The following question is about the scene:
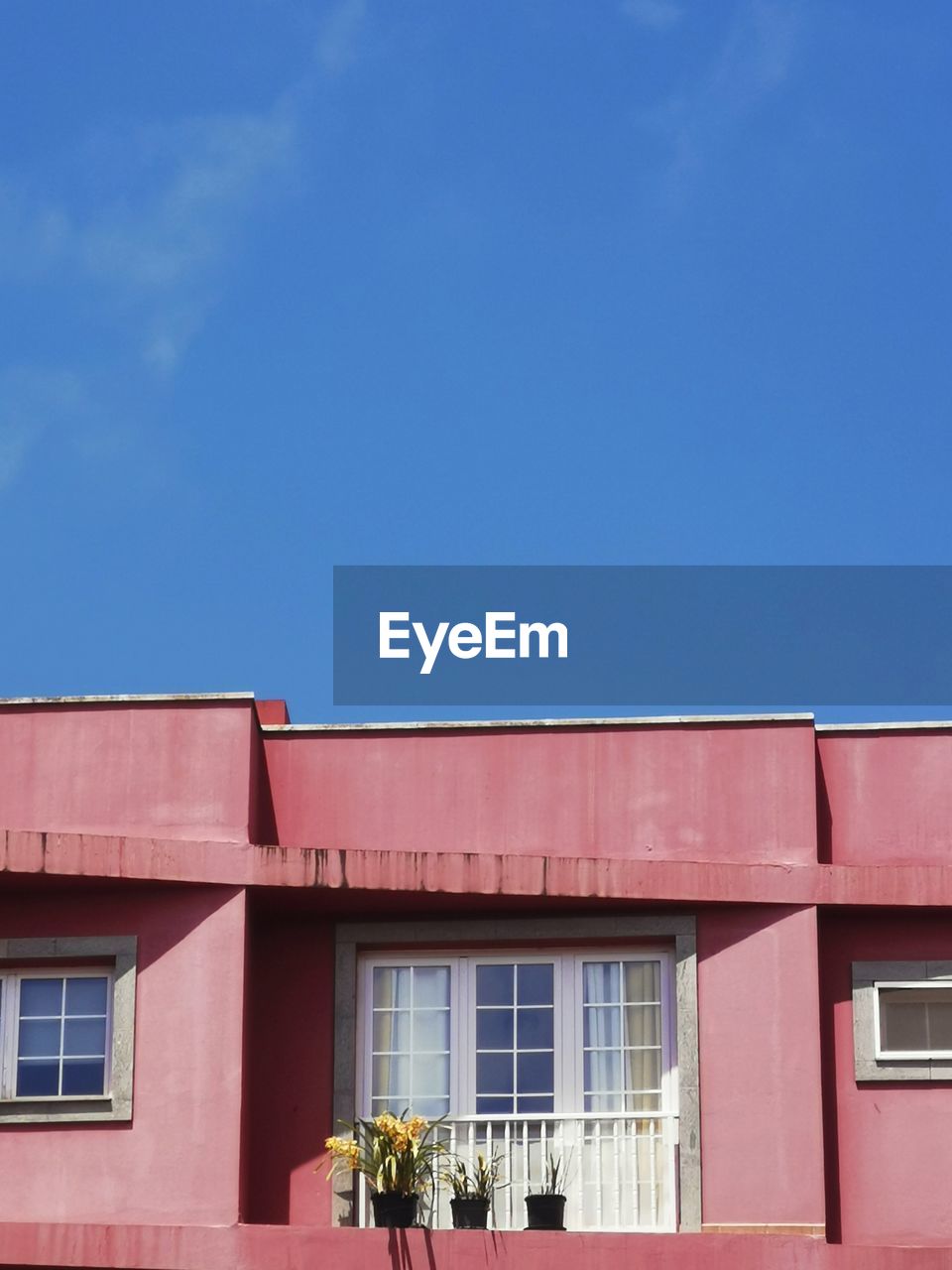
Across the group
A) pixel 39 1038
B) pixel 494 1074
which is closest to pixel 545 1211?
pixel 494 1074

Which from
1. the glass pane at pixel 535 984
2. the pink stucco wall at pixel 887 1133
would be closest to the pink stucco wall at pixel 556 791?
the glass pane at pixel 535 984

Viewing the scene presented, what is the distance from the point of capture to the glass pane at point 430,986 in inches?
892

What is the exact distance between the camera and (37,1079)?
2208 cm

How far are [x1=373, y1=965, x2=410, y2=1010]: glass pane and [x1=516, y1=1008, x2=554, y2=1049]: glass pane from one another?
3.18 ft

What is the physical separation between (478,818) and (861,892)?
3249 millimetres

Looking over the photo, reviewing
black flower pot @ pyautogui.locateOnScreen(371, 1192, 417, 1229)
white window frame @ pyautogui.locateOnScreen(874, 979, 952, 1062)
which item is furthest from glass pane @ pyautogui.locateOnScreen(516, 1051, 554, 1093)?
white window frame @ pyautogui.locateOnScreen(874, 979, 952, 1062)

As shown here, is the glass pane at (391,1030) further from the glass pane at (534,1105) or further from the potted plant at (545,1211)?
→ the potted plant at (545,1211)

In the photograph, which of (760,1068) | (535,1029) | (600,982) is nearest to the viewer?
(760,1068)

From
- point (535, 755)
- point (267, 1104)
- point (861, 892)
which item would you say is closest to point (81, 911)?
point (267, 1104)

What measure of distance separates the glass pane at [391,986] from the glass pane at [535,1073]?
1.08 meters

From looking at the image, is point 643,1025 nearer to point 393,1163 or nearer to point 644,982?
point 644,982

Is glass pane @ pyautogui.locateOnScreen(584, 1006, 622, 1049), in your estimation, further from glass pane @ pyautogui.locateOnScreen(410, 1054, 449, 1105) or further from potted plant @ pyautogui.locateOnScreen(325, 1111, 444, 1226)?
potted plant @ pyautogui.locateOnScreen(325, 1111, 444, 1226)

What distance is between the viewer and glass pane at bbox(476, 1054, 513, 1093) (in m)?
22.3

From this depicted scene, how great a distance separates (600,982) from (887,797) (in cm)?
285
